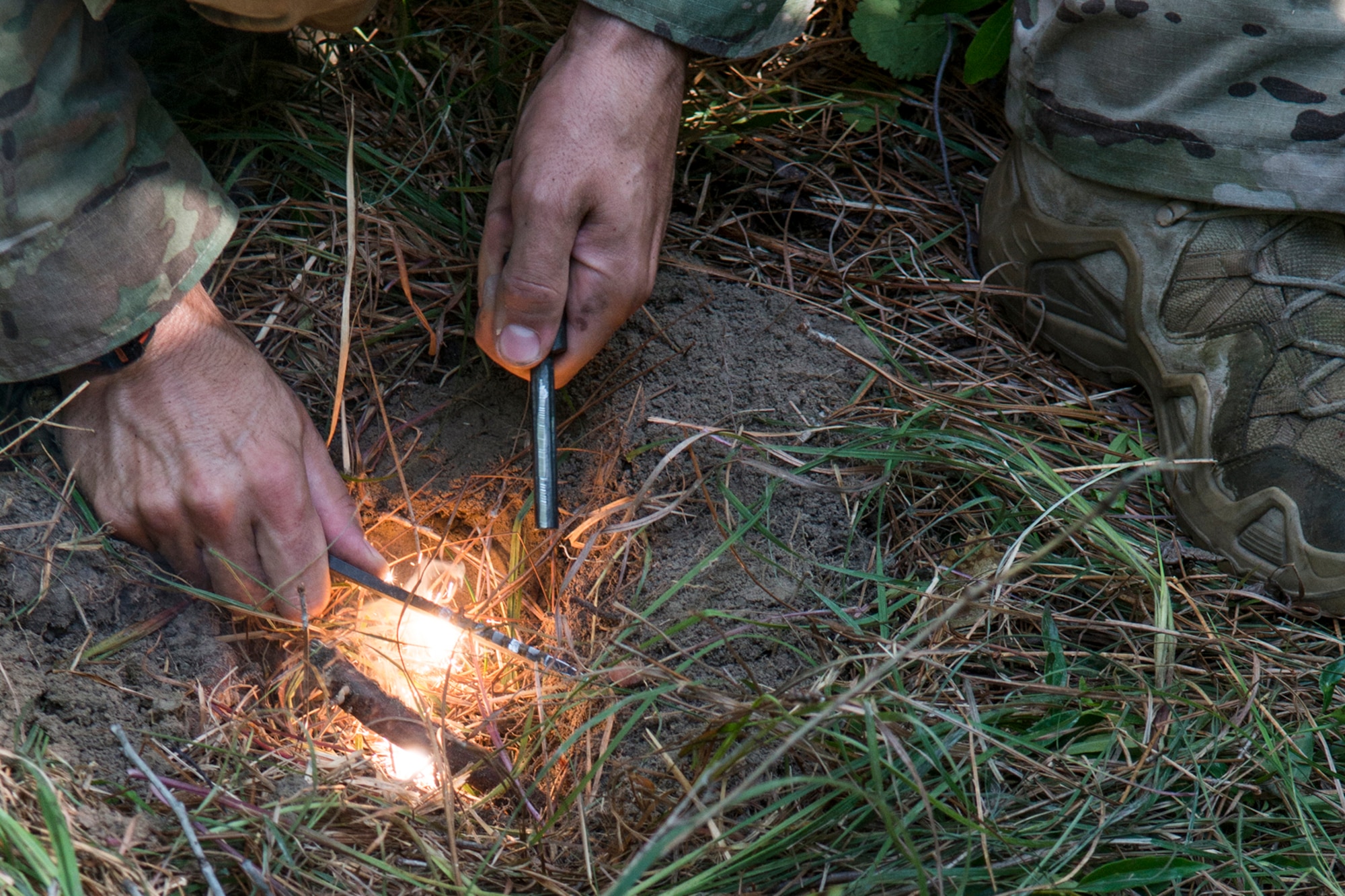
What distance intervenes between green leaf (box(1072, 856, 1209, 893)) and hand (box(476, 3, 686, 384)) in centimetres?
92

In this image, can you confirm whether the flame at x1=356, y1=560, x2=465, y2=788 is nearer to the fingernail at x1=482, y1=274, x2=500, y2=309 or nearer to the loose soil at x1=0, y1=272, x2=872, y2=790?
the loose soil at x1=0, y1=272, x2=872, y2=790

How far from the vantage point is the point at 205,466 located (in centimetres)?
130

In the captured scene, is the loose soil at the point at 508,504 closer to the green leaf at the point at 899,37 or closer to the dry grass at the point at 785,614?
the dry grass at the point at 785,614

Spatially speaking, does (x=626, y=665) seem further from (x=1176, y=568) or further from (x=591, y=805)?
(x=1176, y=568)

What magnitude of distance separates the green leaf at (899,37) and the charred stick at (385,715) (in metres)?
1.43

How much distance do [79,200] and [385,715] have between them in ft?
2.63

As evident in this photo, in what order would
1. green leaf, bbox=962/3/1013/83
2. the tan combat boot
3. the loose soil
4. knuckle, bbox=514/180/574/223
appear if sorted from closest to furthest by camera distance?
the loose soil < knuckle, bbox=514/180/574/223 < the tan combat boot < green leaf, bbox=962/3/1013/83

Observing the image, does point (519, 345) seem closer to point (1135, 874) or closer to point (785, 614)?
point (785, 614)

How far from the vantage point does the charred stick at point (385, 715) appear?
129 centimetres

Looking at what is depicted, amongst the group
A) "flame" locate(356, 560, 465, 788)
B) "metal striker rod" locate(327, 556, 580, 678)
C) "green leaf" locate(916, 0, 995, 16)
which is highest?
"green leaf" locate(916, 0, 995, 16)

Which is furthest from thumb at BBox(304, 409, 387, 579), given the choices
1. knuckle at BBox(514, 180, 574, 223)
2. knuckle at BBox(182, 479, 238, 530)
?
knuckle at BBox(514, 180, 574, 223)

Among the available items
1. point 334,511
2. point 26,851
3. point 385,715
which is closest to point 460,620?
point 385,715

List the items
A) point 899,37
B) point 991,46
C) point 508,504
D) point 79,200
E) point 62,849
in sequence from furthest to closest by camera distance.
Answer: point 899,37, point 991,46, point 508,504, point 79,200, point 62,849

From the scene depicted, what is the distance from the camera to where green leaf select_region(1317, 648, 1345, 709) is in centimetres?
121
